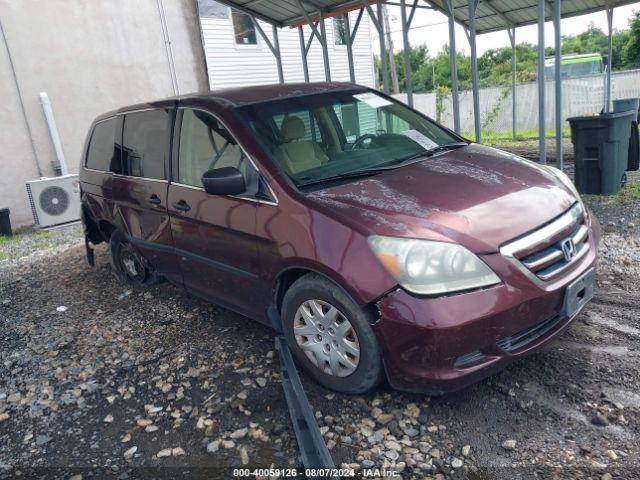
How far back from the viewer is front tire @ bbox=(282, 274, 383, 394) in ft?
9.19

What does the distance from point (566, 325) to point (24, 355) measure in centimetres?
404

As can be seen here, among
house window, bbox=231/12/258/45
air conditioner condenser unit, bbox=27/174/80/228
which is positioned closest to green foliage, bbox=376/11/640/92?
house window, bbox=231/12/258/45

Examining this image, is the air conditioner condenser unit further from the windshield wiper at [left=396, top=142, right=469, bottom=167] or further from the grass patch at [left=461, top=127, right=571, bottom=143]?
the grass patch at [left=461, top=127, right=571, bottom=143]

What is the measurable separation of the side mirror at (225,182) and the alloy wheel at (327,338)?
0.87 metres

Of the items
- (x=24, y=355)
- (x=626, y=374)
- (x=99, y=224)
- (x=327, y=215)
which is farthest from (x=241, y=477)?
(x=99, y=224)

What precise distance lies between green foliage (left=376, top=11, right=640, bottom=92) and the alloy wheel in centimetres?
2506

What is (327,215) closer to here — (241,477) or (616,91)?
(241,477)

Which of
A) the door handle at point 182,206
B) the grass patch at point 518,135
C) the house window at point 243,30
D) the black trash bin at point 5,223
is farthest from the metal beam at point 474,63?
the black trash bin at point 5,223

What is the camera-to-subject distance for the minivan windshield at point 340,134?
346 centimetres

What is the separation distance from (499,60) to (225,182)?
4212 centimetres

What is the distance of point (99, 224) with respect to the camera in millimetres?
5523

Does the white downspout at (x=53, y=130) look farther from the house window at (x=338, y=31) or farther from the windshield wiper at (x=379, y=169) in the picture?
the windshield wiper at (x=379, y=169)

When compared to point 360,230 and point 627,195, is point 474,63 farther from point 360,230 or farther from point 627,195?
point 360,230

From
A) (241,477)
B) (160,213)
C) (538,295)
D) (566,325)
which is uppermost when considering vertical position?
(160,213)
